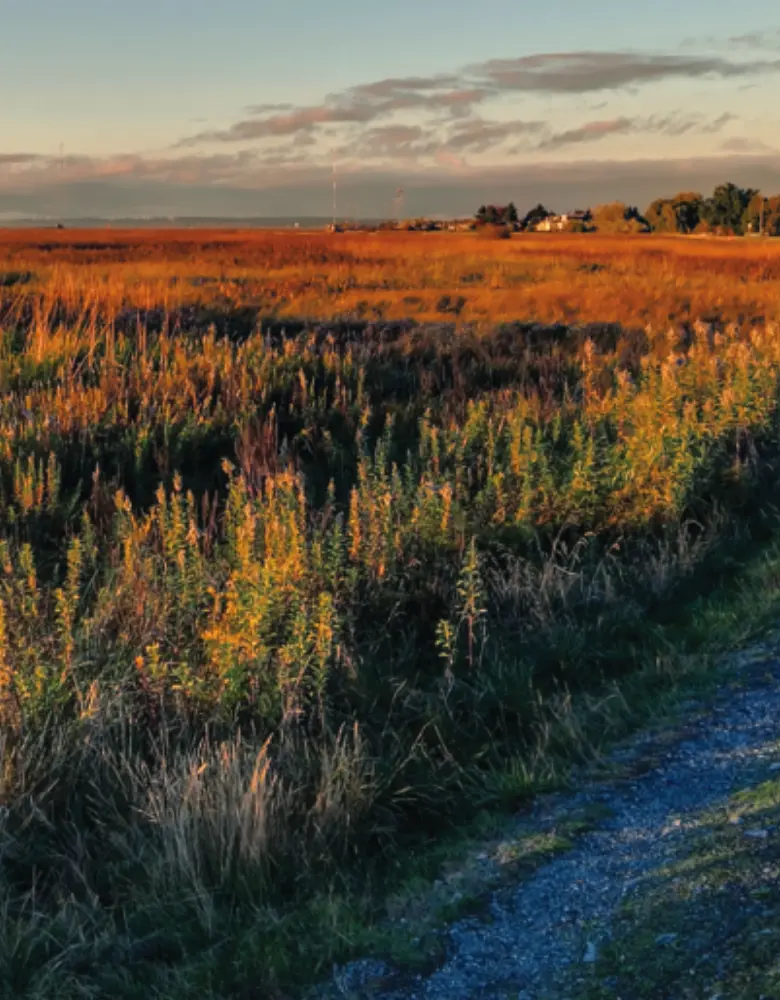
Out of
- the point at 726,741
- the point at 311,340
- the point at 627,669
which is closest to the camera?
the point at 726,741

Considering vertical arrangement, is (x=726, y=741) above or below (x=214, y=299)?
below

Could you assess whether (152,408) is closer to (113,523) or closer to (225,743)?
(113,523)

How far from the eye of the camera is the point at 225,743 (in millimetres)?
3576

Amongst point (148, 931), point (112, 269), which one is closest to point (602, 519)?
point (148, 931)

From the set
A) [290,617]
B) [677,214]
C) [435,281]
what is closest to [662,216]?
[677,214]

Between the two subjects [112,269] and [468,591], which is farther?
[112,269]

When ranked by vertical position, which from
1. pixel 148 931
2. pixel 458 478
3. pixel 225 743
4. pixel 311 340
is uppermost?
pixel 311 340

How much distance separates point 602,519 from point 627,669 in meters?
1.81

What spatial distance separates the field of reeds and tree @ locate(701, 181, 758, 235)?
96628 mm

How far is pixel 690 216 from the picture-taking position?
96.7m

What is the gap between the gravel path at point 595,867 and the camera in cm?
260

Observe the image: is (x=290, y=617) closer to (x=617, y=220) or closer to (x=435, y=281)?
(x=435, y=281)

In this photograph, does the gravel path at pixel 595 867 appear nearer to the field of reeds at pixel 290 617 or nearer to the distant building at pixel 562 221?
the field of reeds at pixel 290 617

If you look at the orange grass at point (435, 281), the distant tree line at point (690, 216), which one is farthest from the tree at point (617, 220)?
the orange grass at point (435, 281)
